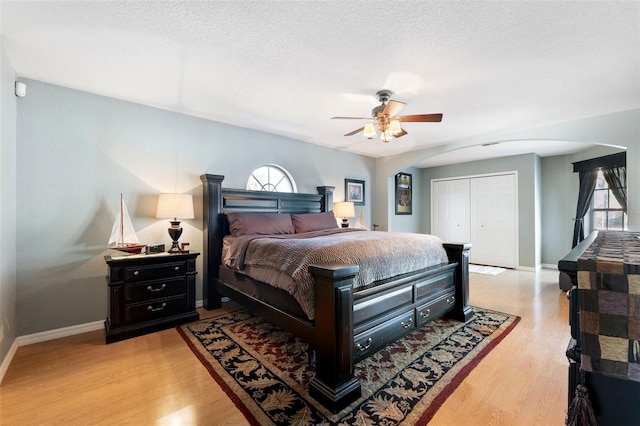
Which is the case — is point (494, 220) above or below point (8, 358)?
above

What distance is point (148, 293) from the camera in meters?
2.73

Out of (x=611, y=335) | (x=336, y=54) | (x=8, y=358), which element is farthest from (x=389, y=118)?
(x=8, y=358)

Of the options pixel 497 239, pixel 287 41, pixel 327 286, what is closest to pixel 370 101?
pixel 287 41

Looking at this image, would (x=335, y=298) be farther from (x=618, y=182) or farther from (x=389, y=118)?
(x=618, y=182)

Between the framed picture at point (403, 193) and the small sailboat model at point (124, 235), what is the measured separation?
17.9ft

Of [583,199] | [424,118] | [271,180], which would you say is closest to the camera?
[424,118]

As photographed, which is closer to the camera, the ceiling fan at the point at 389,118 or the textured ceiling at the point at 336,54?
the textured ceiling at the point at 336,54

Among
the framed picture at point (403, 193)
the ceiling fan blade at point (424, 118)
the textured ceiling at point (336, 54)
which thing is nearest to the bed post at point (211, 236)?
the textured ceiling at point (336, 54)

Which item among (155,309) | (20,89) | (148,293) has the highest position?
(20,89)

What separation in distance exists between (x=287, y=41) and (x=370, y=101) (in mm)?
1308

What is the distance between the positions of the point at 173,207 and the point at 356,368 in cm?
242

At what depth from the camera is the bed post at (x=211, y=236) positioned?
3.42 m

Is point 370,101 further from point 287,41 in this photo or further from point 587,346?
point 587,346

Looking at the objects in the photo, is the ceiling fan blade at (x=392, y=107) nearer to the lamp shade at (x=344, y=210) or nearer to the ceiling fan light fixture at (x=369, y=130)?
the ceiling fan light fixture at (x=369, y=130)
